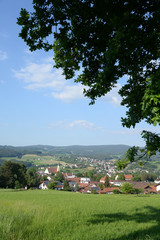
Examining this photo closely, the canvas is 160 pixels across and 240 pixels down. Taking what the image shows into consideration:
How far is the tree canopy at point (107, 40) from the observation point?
5.18 m

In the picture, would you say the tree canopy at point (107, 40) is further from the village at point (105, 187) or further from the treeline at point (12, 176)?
the treeline at point (12, 176)

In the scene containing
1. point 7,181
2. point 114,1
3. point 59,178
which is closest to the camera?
point 114,1

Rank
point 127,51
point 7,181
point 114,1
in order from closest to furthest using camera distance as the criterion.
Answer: point 127,51, point 114,1, point 7,181

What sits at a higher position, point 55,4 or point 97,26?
point 55,4

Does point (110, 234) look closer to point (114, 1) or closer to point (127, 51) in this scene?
point (127, 51)

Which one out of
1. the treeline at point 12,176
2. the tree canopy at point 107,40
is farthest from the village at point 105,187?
the tree canopy at point 107,40

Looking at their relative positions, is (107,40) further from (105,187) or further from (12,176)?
(105,187)

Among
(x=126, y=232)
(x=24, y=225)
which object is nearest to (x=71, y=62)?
(x=24, y=225)

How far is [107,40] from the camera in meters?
6.24

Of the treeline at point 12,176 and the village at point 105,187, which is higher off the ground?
the treeline at point 12,176

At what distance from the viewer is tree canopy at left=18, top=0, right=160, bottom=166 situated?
5.18 metres

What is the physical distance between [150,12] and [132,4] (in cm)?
75

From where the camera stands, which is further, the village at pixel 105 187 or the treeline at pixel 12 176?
the treeline at pixel 12 176

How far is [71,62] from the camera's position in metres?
7.24
